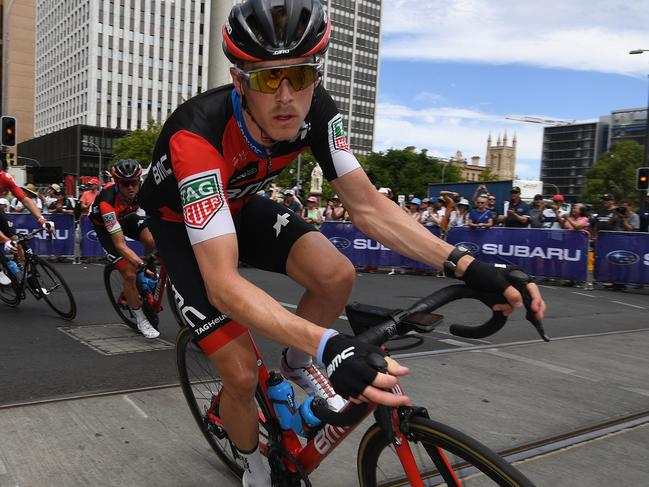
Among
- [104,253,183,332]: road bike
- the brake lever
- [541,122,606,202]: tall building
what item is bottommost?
[104,253,183,332]: road bike

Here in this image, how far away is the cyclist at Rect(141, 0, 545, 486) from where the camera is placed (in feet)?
6.15

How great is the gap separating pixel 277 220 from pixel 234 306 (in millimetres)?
946

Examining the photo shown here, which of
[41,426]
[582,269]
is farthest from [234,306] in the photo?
[582,269]

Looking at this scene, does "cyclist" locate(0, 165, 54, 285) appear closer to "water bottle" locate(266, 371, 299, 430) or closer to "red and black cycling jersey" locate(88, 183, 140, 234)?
"red and black cycling jersey" locate(88, 183, 140, 234)

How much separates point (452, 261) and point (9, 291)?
711 centimetres

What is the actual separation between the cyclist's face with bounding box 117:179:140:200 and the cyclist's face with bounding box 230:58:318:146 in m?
4.18

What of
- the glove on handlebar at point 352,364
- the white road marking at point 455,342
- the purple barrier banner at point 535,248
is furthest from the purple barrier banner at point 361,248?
the glove on handlebar at point 352,364

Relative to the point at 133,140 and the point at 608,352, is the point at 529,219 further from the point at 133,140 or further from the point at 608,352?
the point at 133,140

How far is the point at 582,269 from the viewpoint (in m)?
12.3

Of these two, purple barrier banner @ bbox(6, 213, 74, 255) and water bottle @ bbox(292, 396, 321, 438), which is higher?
water bottle @ bbox(292, 396, 321, 438)

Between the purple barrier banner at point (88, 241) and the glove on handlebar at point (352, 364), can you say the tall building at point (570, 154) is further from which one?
the glove on handlebar at point (352, 364)

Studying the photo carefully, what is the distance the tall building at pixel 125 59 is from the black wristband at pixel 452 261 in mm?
101992

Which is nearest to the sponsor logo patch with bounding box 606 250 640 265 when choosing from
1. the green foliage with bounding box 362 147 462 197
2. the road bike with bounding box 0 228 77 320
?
the road bike with bounding box 0 228 77 320

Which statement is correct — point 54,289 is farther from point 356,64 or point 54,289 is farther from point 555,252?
point 356,64
